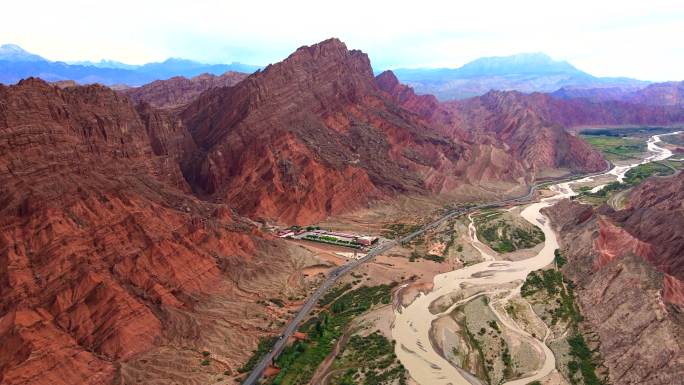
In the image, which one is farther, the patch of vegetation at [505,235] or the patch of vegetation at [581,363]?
the patch of vegetation at [505,235]

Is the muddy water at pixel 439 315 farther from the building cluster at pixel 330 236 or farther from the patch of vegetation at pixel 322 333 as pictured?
the building cluster at pixel 330 236

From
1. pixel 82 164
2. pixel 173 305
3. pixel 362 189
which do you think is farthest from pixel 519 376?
pixel 362 189

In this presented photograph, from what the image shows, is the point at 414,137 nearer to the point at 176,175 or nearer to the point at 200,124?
the point at 200,124

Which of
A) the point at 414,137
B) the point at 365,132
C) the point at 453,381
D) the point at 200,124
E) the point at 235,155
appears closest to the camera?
the point at 453,381

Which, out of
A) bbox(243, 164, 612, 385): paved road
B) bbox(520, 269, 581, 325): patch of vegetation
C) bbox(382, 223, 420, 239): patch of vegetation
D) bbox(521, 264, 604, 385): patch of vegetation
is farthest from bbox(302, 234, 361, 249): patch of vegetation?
bbox(521, 264, 604, 385): patch of vegetation

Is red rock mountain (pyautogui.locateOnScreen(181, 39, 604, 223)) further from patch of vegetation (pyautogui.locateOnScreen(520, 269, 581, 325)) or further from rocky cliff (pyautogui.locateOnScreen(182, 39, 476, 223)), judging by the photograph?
patch of vegetation (pyautogui.locateOnScreen(520, 269, 581, 325))

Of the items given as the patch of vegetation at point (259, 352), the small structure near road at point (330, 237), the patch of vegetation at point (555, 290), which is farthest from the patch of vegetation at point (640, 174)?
the patch of vegetation at point (259, 352)
